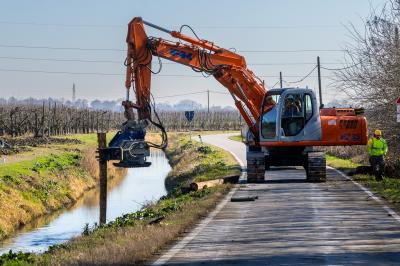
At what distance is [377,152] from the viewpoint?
26984 mm

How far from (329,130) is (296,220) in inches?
463

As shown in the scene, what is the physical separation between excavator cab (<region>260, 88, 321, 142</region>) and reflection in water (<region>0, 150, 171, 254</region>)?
7136mm

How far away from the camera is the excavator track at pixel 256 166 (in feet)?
89.3

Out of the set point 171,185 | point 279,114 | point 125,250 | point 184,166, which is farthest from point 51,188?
point 125,250

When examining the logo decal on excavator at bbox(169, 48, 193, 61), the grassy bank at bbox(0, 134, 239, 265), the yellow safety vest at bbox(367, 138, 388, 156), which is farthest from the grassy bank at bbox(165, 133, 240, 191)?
the grassy bank at bbox(0, 134, 239, 265)

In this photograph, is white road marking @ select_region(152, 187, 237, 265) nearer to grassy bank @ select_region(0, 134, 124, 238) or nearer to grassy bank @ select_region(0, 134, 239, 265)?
grassy bank @ select_region(0, 134, 239, 265)

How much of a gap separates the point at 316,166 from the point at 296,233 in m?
12.9

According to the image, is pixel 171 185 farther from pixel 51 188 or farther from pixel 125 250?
pixel 125 250

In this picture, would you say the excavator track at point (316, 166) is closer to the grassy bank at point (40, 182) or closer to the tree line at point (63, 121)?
the grassy bank at point (40, 182)

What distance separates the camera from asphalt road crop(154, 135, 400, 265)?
12.0 metres

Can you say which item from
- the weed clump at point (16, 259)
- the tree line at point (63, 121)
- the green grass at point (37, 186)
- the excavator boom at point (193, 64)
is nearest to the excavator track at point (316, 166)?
the excavator boom at point (193, 64)

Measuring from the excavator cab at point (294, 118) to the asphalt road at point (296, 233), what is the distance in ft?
14.1

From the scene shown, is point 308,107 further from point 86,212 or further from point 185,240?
point 185,240

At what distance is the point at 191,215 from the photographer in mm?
18297
